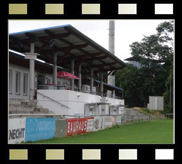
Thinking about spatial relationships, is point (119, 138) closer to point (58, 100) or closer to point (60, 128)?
point (60, 128)

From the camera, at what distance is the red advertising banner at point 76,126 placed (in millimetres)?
19234

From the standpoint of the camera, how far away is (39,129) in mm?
15648

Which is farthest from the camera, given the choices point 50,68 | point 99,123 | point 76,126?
point 50,68

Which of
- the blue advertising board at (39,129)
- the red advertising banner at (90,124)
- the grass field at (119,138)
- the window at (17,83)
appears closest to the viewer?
the blue advertising board at (39,129)

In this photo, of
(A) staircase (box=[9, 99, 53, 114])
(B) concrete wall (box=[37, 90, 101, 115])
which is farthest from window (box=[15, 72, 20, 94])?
(A) staircase (box=[9, 99, 53, 114])

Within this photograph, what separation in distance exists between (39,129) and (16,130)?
2.05 metres

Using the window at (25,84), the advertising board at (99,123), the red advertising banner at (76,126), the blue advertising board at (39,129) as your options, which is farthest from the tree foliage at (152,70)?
the blue advertising board at (39,129)

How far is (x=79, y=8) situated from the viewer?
22.7ft

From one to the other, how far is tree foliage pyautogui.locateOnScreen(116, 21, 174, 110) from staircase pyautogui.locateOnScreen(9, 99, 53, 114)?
134 ft

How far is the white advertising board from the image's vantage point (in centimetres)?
1316

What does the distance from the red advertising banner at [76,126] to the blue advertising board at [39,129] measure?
2.11 m

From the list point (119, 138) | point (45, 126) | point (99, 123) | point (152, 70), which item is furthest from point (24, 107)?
point (152, 70)

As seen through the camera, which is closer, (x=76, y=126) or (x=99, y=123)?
(x=76, y=126)

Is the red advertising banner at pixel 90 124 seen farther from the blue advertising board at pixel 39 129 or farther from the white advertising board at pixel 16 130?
the white advertising board at pixel 16 130
